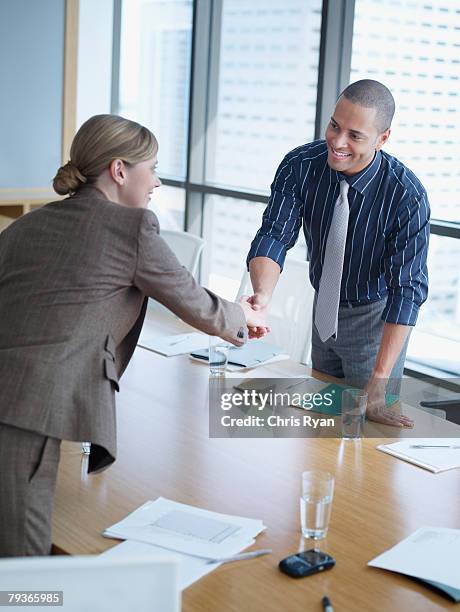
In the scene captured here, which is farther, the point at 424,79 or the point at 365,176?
the point at 424,79

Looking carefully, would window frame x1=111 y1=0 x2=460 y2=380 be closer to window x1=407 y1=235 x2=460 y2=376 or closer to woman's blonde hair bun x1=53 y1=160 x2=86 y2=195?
window x1=407 y1=235 x2=460 y2=376

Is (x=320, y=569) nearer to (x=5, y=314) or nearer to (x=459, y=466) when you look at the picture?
(x=459, y=466)

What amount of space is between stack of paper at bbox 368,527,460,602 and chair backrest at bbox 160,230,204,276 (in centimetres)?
236

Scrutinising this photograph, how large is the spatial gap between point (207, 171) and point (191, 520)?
13.8 ft

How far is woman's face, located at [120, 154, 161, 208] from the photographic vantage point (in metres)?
2.05

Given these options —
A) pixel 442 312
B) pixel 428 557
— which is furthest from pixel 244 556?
pixel 442 312

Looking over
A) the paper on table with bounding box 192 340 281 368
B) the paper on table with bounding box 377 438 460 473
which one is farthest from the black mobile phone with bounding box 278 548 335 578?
the paper on table with bounding box 192 340 281 368

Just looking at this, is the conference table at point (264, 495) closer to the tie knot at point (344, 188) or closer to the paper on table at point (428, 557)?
the paper on table at point (428, 557)

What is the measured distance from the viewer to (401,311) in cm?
271

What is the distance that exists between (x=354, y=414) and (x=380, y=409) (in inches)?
6.8

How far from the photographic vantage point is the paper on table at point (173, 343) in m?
3.22

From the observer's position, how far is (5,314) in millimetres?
1905

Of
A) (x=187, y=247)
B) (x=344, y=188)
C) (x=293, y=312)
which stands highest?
(x=344, y=188)

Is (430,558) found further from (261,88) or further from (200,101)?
(200,101)
